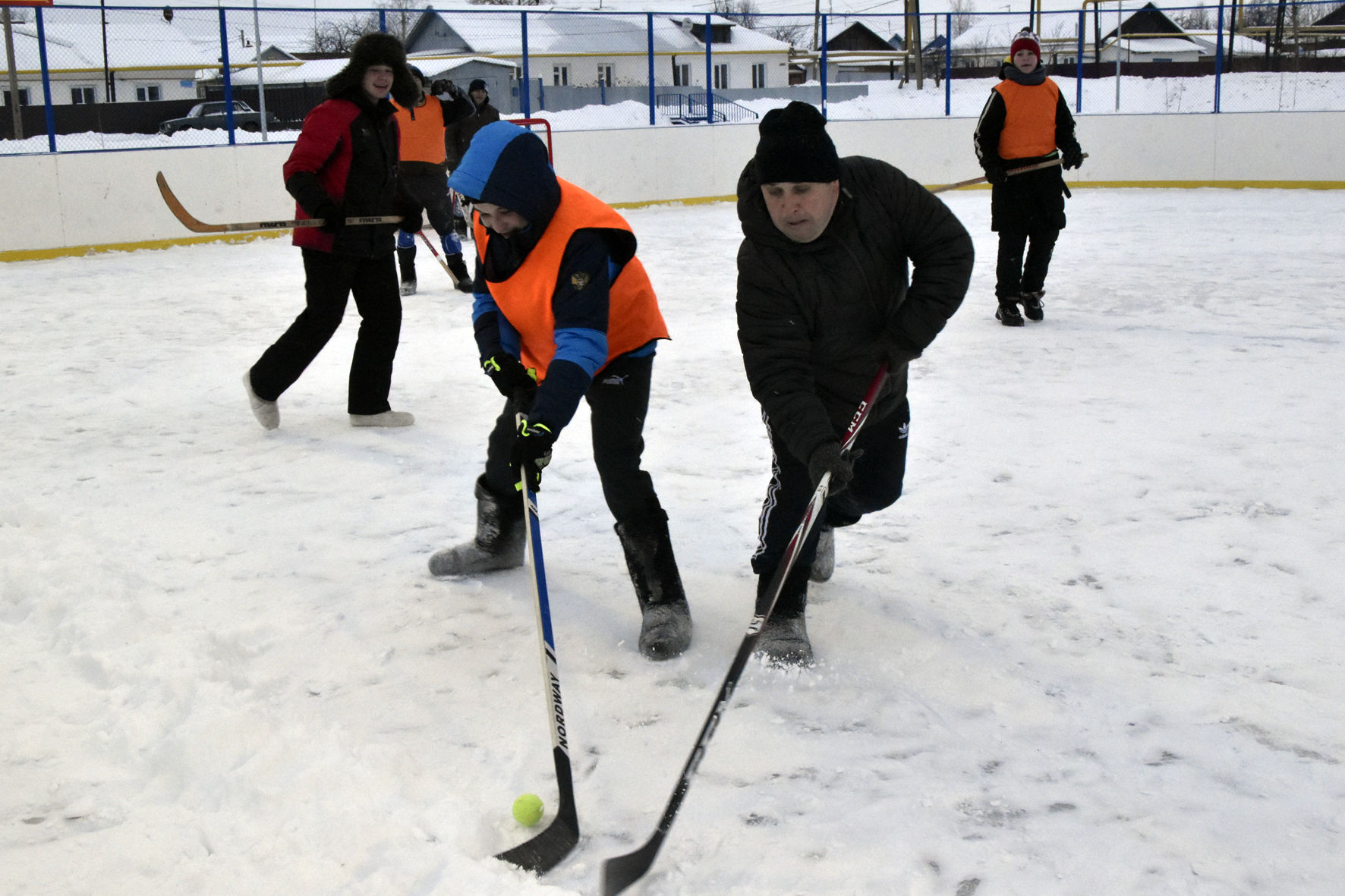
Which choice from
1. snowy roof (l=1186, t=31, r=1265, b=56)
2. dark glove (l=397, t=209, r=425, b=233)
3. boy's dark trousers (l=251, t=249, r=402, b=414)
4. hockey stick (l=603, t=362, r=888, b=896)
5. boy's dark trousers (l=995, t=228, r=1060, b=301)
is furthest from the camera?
snowy roof (l=1186, t=31, r=1265, b=56)

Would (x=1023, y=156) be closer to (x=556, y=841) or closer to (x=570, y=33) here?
(x=556, y=841)

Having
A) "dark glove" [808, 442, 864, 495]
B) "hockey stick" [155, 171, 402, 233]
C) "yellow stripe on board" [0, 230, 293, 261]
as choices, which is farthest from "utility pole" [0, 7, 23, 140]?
"dark glove" [808, 442, 864, 495]

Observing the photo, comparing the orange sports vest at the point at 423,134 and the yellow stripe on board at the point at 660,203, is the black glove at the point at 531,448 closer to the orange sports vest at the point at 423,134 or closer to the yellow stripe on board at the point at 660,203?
the orange sports vest at the point at 423,134

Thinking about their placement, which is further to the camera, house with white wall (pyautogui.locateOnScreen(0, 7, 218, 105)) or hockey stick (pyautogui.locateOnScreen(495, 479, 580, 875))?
house with white wall (pyautogui.locateOnScreen(0, 7, 218, 105))

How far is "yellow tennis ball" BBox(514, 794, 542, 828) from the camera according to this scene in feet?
6.50

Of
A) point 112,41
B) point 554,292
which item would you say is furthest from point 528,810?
point 112,41

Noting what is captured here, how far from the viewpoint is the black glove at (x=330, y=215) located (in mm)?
4184

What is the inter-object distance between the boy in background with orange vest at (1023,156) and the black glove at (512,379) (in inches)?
161

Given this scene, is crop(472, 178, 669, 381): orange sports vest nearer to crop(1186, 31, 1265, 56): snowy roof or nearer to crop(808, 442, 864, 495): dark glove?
crop(808, 442, 864, 495): dark glove

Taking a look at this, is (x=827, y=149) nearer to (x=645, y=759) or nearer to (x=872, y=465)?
(x=872, y=465)

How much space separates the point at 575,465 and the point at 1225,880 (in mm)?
2697

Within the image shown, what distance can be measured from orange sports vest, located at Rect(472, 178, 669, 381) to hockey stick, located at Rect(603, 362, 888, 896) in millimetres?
481

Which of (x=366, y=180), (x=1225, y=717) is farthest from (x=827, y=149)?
(x=366, y=180)

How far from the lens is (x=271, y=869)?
1.88 m
